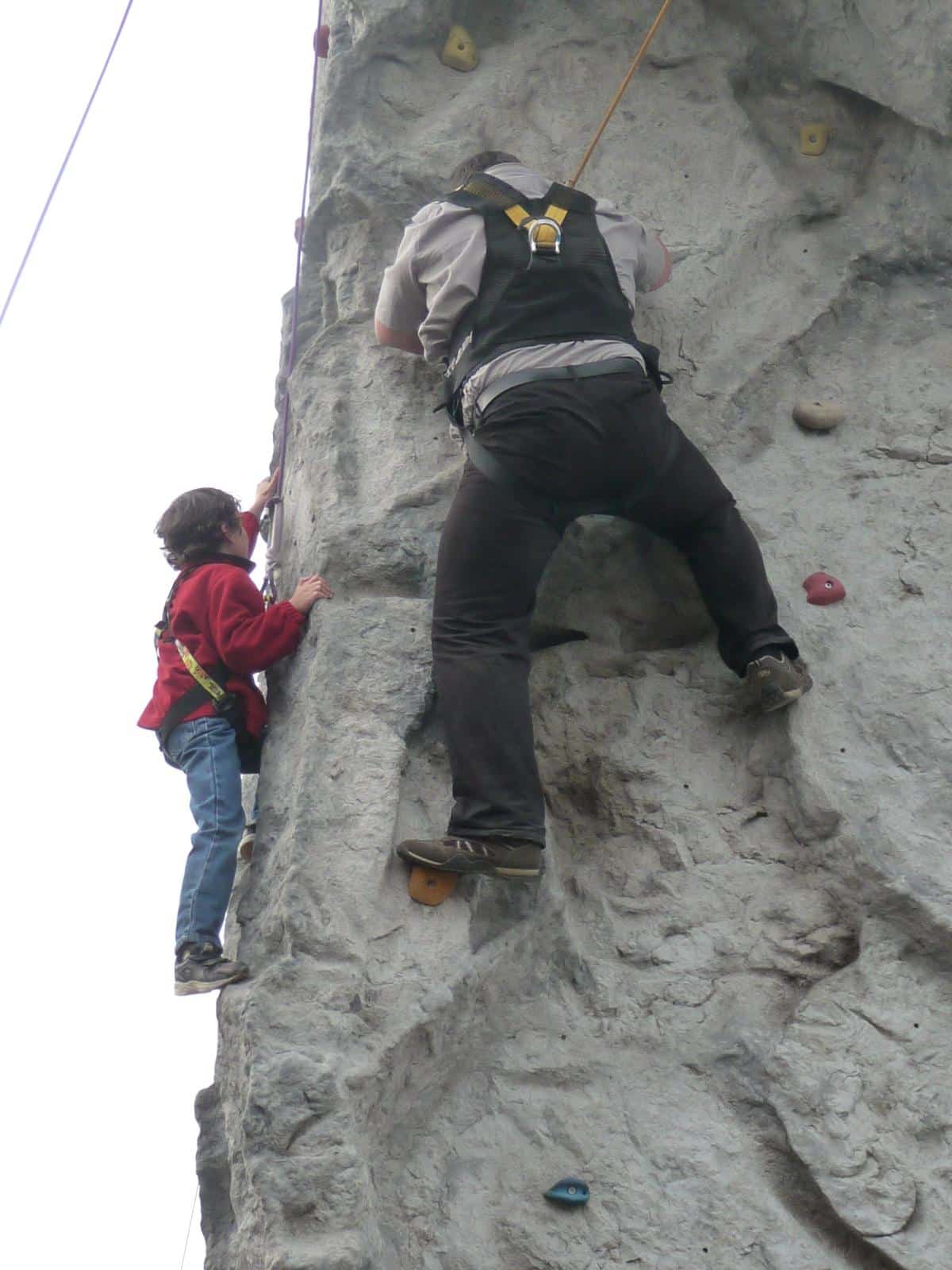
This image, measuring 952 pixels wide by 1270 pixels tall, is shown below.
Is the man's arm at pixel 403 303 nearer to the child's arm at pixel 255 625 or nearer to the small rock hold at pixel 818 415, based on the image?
the child's arm at pixel 255 625

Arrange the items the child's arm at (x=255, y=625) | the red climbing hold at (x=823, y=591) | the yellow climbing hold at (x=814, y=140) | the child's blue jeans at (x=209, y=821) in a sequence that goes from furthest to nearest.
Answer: the yellow climbing hold at (x=814, y=140) → the red climbing hold at (x=823, y=591) → the child's arm at (x=255, y=625) → the child's blue jeans at (x=209, y=821)

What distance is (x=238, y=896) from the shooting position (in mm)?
3354

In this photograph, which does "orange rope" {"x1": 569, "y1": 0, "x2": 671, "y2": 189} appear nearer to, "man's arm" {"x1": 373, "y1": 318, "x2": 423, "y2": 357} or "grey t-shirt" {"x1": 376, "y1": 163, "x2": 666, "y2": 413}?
"grey t-shirt" {"x1": 376, "y1": 163, "x2": 666, "y2": 413}

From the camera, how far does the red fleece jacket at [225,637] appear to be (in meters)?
3.46

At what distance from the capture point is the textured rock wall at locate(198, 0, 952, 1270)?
2930 mm

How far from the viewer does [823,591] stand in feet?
11.8

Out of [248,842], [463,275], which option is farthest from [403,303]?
[248,842]

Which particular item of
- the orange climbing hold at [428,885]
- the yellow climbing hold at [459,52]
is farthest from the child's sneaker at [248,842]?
the yellow climbing hold at [459,52]

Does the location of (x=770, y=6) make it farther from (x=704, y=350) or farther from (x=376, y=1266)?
(x=376, y=1266)

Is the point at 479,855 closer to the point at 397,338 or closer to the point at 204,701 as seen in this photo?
the point at 204,701

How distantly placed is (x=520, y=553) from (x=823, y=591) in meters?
0.85

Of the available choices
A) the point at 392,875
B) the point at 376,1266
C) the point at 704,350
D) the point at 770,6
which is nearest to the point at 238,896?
the point at 392,875

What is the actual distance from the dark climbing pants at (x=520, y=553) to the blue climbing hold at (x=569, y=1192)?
70cm

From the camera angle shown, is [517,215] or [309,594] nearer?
[517,215]
